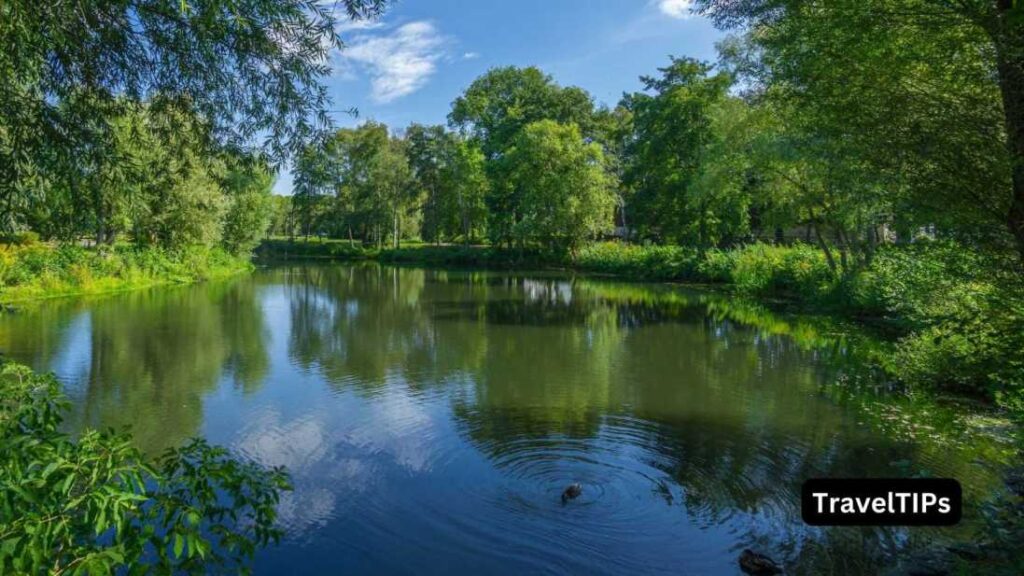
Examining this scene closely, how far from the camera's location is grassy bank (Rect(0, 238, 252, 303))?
24562mm

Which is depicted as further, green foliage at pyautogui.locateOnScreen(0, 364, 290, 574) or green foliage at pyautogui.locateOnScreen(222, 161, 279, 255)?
green foliage at pyautogui.locateOnScreen(222, 161, 279, 255)

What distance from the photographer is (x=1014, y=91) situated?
491cm

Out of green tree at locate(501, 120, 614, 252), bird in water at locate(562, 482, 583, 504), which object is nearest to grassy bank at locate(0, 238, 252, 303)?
bird in water at locate(562, 482, 583, 504)

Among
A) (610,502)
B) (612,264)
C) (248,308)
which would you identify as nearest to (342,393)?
(610,502)

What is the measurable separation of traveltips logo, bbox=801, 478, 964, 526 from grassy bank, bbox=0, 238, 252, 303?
21.7 m

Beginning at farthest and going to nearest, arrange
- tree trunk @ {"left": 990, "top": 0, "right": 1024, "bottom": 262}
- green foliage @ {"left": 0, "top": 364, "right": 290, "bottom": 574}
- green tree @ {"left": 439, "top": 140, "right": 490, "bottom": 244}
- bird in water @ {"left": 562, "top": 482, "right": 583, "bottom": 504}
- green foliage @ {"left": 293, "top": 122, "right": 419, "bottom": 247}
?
1. green foliage @ {"left": 293, "top": 122, "right": 419, "bottom": 247}
2. green tree @ {"left": 439, "top": 140, "right": 490, "bottom": 244}
3. bird in water @ {"left": 562, "top": 482, "right": 583, "bottom": 504}
4. tree trunk @ {"left": 990, "top": 0, "right": 1024, "bottom": 262}
5. green foliage @ {"left": 0, "top": 364, "right": 290, "bottom": 574}

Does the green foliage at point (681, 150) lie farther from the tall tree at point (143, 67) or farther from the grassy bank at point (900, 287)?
the tall tree at point (143, 67)

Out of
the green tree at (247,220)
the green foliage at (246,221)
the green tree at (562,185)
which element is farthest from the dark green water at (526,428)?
the green foliage at (246,221)

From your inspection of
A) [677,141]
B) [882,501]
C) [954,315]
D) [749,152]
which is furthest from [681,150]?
[882,501]

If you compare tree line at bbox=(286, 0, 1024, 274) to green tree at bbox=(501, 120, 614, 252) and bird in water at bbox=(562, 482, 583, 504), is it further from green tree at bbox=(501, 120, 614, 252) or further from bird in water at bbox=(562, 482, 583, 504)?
bird in water at bbox=(562, 482, 583, 504)

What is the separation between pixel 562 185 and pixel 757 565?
40995 millimetres

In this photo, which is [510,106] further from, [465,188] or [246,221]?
[246,221]

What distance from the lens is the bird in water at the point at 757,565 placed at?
580 cm

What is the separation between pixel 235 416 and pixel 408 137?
58.8 m
